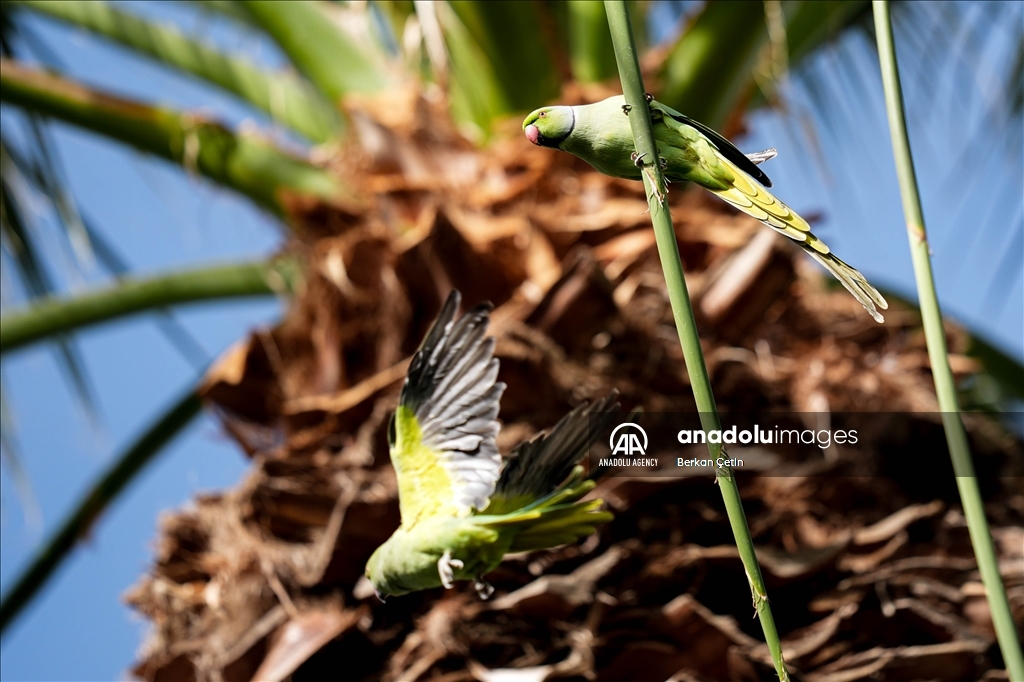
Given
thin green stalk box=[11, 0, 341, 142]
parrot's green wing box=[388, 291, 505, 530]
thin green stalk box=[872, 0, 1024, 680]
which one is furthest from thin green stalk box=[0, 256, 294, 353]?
thin green stalk box=[872, 0, 1024, 680]

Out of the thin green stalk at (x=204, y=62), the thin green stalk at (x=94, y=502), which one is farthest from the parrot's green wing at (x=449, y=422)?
the thin green stalk at (x=94, y=502)

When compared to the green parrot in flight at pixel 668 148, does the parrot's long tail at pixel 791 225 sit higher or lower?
lower

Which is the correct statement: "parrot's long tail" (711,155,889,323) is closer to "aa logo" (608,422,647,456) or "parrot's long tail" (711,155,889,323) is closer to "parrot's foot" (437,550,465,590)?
"parrot's foot" (437,550,465,590)

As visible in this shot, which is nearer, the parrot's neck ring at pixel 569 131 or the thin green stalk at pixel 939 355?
the thin green stalk at pixel 939 355

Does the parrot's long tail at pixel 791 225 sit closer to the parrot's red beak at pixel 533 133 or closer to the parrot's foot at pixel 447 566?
the parrot's red beak at pixel 533 133

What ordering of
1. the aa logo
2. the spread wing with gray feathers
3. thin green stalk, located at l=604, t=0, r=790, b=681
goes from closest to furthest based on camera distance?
thin green stalk, located at l=604, t=0, r=790, b=681 < the spread wing with gray feathers < the aa logo

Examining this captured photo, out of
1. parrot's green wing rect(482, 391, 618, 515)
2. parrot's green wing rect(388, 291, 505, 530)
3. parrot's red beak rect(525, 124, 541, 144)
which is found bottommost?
parrot's green wing rect(482, 391, 618, 515)

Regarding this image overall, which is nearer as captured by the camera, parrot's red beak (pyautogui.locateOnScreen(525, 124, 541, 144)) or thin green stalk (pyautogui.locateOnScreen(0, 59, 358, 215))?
parrot's red beak (pyautogui.locateOnScreen(525, 124, 541, 144))
